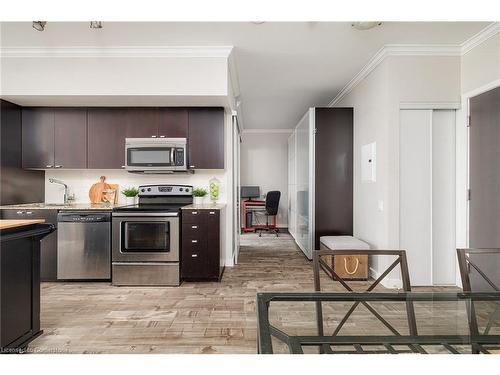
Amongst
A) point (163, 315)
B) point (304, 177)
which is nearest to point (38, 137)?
point (163, 315)

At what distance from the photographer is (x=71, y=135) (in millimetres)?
3717

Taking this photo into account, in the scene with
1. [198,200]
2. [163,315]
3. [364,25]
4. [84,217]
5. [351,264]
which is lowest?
[163,315]

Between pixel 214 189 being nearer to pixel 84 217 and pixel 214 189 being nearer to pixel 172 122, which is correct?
pixel 172 122

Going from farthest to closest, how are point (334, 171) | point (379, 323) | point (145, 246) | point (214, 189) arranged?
1. point (334, 171)
2. point (214, 189)
3. point (145, 246)
4. point (379, 323)

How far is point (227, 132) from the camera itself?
4.14 meters

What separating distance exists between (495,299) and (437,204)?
2.42 meters

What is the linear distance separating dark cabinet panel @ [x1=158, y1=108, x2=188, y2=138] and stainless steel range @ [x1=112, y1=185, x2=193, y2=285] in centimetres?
102

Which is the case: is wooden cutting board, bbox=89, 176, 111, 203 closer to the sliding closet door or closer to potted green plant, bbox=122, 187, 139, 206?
potted green plant, bbox=122, 187, 139, 206

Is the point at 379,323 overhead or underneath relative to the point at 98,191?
underneath

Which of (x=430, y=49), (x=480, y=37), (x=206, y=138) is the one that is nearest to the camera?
(x=480, y=37)

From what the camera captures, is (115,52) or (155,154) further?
(155,154)

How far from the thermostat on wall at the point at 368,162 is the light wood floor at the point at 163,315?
1.38 meters

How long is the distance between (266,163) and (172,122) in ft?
14.3
